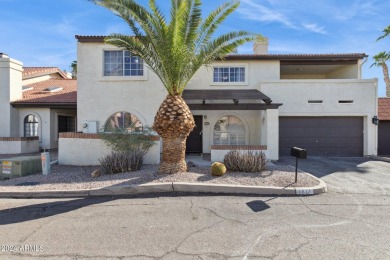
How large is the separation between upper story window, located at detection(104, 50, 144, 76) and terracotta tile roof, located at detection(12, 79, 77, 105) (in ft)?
12.0

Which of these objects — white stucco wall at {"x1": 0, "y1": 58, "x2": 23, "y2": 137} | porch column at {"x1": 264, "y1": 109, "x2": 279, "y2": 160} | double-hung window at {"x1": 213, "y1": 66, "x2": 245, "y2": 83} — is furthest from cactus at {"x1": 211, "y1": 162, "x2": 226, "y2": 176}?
white stucco wall at {"x1": 0, "y1": 58, "x2": 23, "y2": 137}

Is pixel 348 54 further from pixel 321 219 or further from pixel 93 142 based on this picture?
pixel 93 142

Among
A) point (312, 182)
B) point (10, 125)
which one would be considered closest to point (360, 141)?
point (312, 182)

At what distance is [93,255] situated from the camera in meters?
3.67

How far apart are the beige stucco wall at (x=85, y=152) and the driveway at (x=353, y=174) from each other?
6.47m

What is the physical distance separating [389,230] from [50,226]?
21.0 ft

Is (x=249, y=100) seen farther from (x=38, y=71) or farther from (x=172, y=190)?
(x=38, y=71)

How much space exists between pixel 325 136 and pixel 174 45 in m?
10.4

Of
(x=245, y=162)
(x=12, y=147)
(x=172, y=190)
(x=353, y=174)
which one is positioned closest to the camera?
(x=172, y=190)

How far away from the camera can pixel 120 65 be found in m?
13.2

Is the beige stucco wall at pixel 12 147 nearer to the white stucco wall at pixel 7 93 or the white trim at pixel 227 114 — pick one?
the white stucco wall at pixel 7 93

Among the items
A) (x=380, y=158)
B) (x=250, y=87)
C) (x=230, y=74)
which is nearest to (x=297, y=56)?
(x=250, y=87)

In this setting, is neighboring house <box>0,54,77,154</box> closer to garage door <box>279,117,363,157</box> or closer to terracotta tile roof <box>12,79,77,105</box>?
terracotta tile roof <box>12,79,77,105</box>

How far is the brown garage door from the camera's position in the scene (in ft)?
48.9
